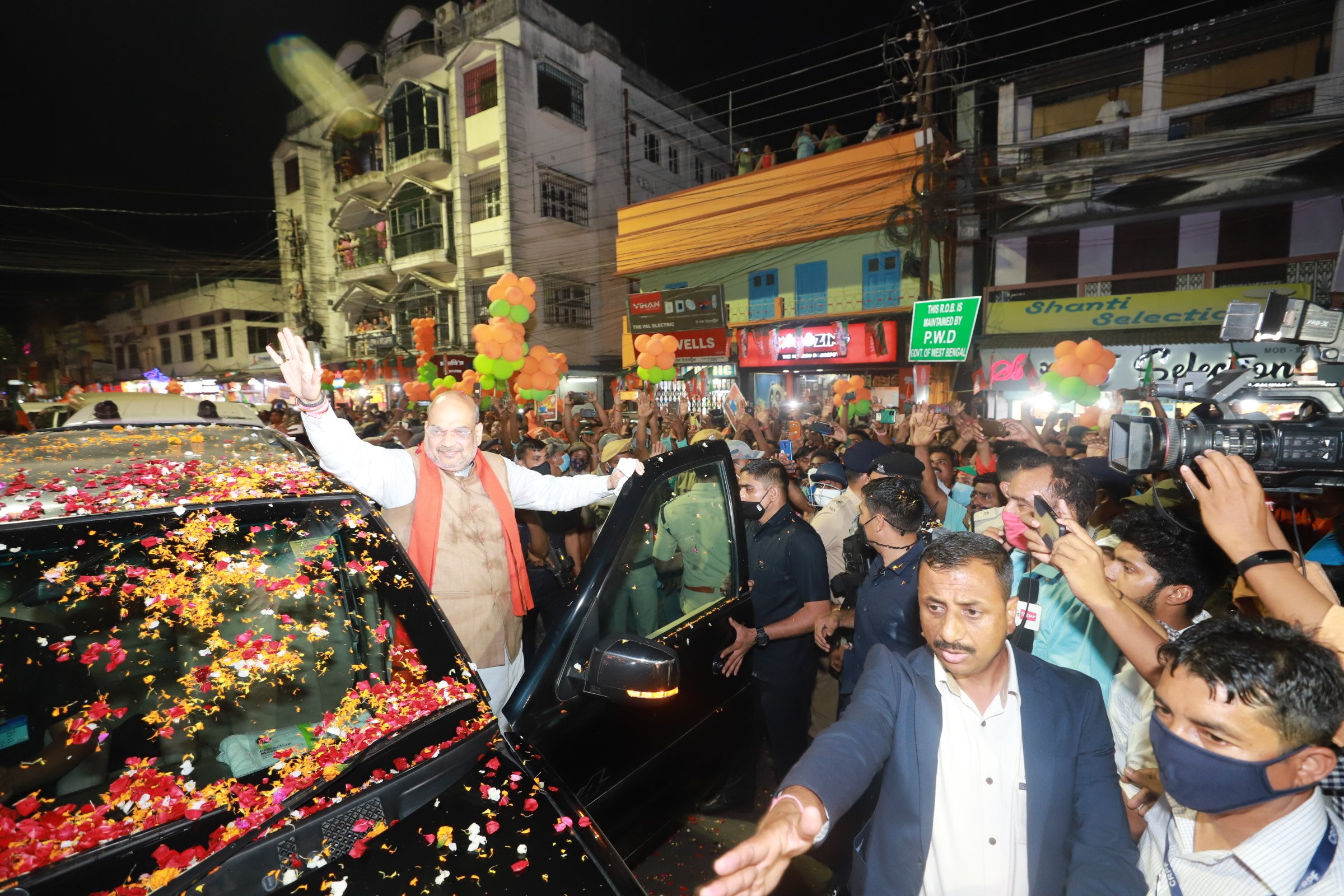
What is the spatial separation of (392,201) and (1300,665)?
32.5 meters

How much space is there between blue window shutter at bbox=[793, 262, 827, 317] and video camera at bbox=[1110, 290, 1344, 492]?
16460 mm

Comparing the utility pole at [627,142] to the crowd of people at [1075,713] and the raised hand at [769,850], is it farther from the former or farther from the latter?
the raised hand at [769,850]

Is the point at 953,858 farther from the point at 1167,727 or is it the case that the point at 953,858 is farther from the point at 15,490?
the point at 15,490

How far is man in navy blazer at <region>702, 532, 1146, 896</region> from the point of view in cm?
170

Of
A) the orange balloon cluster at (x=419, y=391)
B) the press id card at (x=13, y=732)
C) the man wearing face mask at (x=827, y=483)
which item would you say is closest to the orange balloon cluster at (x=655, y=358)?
the man wearing face mask at (x=827, y=483)

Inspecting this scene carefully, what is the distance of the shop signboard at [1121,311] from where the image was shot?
13.5 metres

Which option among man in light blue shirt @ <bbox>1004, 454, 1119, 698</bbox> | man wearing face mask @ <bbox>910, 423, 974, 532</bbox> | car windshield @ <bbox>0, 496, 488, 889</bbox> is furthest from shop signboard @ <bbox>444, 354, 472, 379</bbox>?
man in light blue shirt @ <bbox>1004, 454, 1119, 698</bbox>

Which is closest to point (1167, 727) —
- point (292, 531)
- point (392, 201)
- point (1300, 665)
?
point (1300, 665)

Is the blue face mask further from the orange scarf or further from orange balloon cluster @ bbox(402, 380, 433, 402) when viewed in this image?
orange balloon cluster @ bbox(402, 380, 433, 402)

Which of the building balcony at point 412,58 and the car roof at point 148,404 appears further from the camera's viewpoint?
the building balcony at point 412,58

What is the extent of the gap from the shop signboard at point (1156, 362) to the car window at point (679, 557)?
12.6m

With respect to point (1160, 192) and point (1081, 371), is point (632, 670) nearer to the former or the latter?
point (1081, 371)

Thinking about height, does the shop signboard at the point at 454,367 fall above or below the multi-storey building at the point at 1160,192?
below

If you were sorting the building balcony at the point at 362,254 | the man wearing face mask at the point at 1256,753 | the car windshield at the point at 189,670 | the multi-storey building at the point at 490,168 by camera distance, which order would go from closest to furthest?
the man wearing face mask at the point at 1256,753 < the car windshield at the point at 189,670 < the multi-storey building at the point at 490,168 < the building balcony at the point at 362,254
